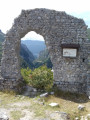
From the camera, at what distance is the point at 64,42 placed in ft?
34.9

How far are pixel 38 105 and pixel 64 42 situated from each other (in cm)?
405

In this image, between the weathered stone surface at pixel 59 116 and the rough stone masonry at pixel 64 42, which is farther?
the rough stone masonry at pixel 64 42

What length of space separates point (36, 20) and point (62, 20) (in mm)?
1574

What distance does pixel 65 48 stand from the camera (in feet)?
34.6

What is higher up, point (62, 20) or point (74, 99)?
point (62, 20)

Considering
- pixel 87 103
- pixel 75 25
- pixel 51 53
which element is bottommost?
pixel 87 103

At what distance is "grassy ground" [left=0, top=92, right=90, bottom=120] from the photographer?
780 centimetres

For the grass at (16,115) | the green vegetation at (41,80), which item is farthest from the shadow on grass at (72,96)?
the grass at (16,115)

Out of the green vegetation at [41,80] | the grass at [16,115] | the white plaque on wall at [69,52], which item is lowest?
the grass at [16,115]

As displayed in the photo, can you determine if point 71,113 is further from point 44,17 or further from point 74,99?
point 44,17

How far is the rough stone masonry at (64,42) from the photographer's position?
10.6 metres

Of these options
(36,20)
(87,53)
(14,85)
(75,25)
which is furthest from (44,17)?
(14,85)

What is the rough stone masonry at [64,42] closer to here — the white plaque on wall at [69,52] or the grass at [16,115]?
the white plaque on wall at [69,52]

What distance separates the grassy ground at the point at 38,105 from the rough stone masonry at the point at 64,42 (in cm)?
87
